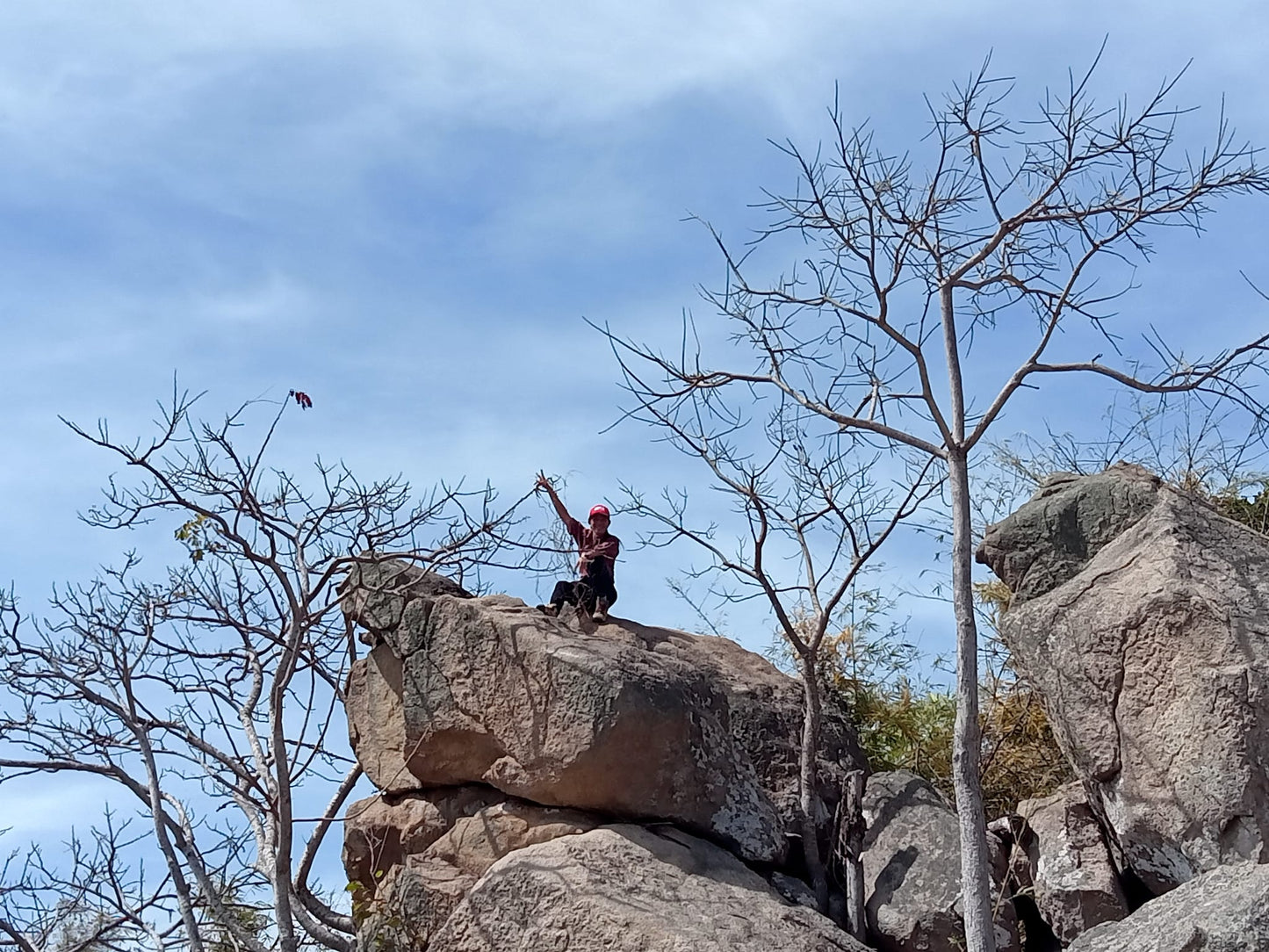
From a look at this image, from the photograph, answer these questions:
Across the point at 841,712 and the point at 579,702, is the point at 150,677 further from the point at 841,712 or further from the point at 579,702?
the point at 841,712

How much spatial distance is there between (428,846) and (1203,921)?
5.19 meters

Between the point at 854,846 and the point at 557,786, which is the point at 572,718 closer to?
the point at 557,786

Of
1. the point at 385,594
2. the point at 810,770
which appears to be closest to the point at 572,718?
the point at 385,594

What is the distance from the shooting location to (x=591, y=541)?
10.3m

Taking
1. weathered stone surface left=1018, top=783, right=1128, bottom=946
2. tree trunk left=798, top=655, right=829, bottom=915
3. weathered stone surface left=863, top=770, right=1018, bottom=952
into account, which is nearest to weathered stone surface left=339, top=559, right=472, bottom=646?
tree trunk left=798, top=655, right=829, bottom=915

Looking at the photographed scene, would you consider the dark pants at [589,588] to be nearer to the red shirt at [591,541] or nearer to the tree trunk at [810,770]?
the red shirt at [591,541]

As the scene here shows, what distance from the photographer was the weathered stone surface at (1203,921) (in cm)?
660

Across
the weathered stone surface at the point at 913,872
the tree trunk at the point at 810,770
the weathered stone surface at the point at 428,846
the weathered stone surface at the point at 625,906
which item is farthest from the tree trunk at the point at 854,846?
the weathered stone surface at the point at 428,846

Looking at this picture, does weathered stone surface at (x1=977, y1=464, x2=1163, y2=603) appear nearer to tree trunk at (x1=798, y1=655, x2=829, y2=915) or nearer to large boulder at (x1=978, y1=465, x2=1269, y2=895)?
large boulder at (x1=978, y1=465, x2=1269, y2=895)

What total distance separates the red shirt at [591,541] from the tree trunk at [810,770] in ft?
5.12

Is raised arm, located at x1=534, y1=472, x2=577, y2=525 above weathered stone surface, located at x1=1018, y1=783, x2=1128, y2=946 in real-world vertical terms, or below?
above

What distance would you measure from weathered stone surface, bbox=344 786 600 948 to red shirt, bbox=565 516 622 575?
68.8 inches

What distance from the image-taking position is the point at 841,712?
11602mm

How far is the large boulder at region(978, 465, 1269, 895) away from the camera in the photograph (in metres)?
8.62
